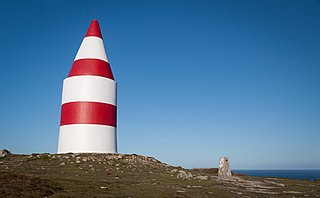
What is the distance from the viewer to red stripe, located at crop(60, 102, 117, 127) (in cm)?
2844

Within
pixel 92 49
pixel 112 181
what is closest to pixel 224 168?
pixel 112 181

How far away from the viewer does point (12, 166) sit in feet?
73.8

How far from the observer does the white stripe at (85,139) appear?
28.0 metres

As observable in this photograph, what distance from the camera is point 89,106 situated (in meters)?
28.6

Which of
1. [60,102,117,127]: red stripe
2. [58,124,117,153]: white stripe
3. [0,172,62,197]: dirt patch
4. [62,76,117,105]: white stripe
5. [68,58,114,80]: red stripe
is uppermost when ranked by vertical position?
[68,58,114,80]: red stripe

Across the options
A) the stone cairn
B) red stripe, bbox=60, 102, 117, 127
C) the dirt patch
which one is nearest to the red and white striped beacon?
red stripe, bbox=60, 102, 117, 127

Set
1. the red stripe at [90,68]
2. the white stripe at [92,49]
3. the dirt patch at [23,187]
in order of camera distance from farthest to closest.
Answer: the white stripe at [92,49], the red stripe at [90,68], the dirt patch at [23,187]

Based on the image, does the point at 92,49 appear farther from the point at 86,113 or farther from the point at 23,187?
the point at 23,187

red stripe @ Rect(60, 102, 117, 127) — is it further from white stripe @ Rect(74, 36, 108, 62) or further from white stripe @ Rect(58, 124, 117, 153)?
white stripe @ Rect(74, 36, 108, 62)

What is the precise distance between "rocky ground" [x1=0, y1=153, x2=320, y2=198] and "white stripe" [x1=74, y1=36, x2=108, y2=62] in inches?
406

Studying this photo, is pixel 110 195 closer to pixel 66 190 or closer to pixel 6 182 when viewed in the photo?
pixel 66 190

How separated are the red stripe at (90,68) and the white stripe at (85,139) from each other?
17.3 feet

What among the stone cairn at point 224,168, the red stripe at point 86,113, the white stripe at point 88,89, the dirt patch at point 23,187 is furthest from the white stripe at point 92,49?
the dirt patch at point 23,187

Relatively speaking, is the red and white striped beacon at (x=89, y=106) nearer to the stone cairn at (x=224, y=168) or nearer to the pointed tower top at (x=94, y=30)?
the pointed tower top at (x=94, y=30)
